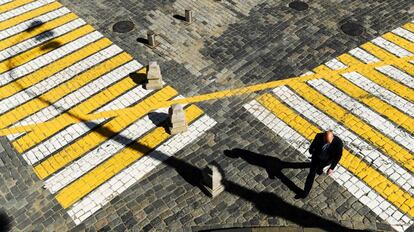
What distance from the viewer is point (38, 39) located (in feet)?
50.7

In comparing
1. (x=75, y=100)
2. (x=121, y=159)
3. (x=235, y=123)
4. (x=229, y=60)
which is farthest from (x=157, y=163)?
(x=229, y=60)

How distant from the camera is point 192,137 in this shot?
11914 mm

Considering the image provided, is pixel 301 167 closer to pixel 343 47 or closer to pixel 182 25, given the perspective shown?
pixel 343 47

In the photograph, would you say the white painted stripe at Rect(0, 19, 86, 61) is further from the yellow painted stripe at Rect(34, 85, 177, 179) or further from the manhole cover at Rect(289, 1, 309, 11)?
the manhole cover at Rect(289, 1, 309, 11)

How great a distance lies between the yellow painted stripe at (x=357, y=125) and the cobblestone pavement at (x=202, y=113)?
4 centimetres

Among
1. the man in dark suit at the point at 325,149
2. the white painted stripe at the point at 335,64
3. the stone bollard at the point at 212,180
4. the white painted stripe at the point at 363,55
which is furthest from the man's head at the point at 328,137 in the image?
the white painted stripe at the point at 363,55

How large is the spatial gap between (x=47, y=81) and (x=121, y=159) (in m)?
4.75

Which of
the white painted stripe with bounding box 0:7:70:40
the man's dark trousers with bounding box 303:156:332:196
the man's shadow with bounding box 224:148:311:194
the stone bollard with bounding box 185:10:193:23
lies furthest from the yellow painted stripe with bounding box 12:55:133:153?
the man's dark trousers with bounding box 303:156:332:196

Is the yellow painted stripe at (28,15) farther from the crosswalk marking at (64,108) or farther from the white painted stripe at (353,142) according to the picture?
the white painted stripe at (353,142)

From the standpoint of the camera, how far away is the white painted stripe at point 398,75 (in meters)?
13.0

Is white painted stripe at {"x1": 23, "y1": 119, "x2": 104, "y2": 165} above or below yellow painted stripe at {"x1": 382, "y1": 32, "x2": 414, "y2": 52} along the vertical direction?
below

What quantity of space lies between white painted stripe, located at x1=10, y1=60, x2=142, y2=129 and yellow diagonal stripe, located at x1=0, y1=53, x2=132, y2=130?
0.18m

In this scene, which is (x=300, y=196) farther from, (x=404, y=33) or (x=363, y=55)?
(x=404, y=33)

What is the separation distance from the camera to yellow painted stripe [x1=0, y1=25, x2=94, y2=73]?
571 inches
